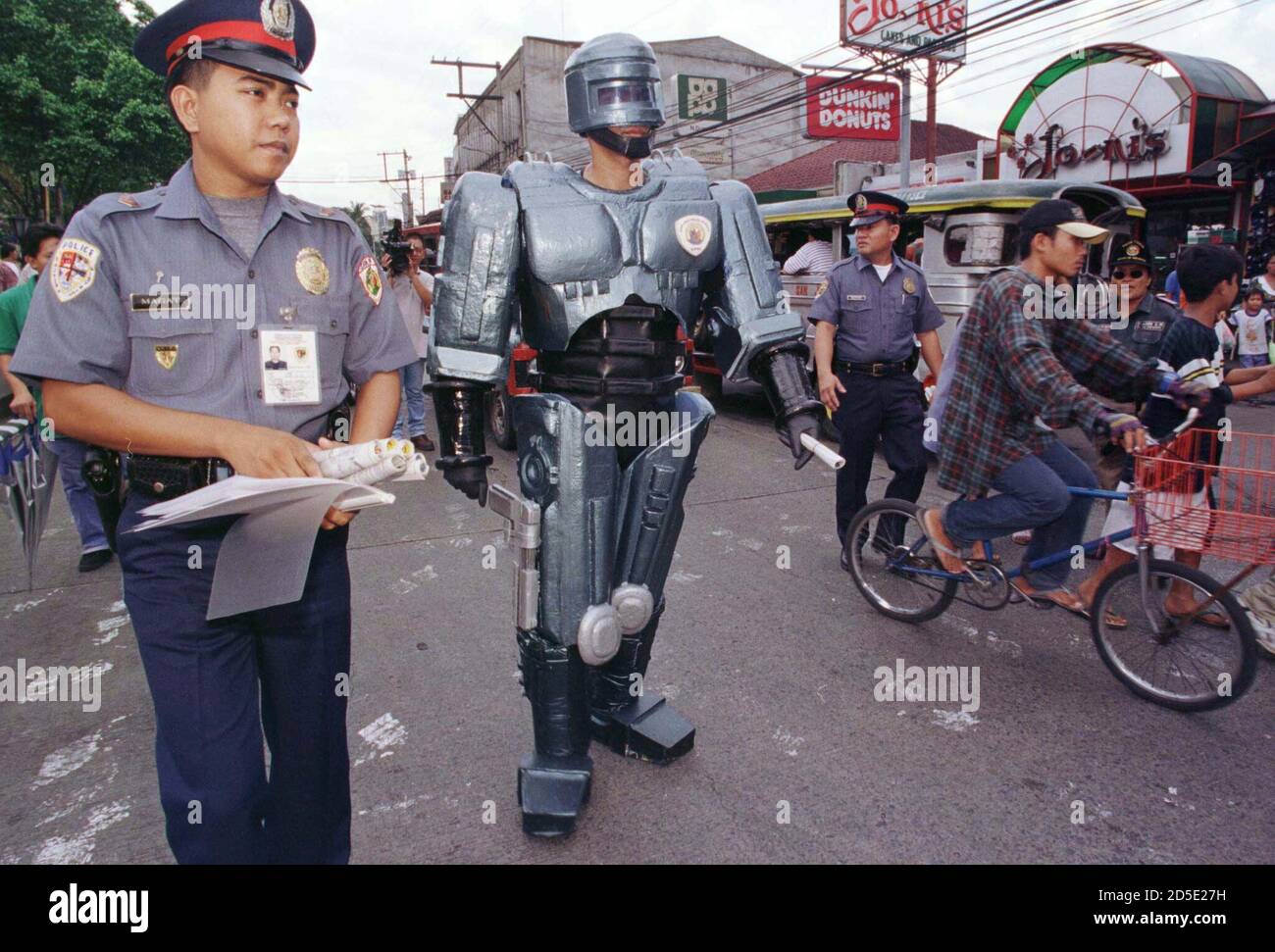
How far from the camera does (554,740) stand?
2.69 metres

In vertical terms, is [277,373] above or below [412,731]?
above

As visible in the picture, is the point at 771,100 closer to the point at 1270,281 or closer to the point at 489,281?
the point at 1270,281

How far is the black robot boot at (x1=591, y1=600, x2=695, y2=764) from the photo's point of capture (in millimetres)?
2957

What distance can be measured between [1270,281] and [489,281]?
36.0 feet

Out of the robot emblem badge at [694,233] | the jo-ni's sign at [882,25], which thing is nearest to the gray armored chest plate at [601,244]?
the robot emblem badge at [694,233]

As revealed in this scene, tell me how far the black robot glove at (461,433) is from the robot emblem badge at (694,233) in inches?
29.5

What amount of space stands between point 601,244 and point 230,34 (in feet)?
3.62

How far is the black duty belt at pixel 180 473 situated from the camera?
1.64 m

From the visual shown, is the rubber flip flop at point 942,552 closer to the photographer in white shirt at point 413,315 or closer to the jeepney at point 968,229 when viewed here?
the jeepney at point 968,229

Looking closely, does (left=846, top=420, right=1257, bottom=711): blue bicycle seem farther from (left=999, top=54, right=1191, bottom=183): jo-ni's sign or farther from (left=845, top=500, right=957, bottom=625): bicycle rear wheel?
(left=999, top=54, right=1191, bottom=183): jo-ni's sign

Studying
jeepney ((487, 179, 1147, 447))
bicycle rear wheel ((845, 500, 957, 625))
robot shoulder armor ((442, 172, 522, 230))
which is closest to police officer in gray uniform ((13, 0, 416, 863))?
robot shoulder armor ((442, 172, 522, 230))

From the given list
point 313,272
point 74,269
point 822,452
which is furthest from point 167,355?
point 822,452

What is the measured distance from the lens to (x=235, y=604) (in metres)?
1.63
